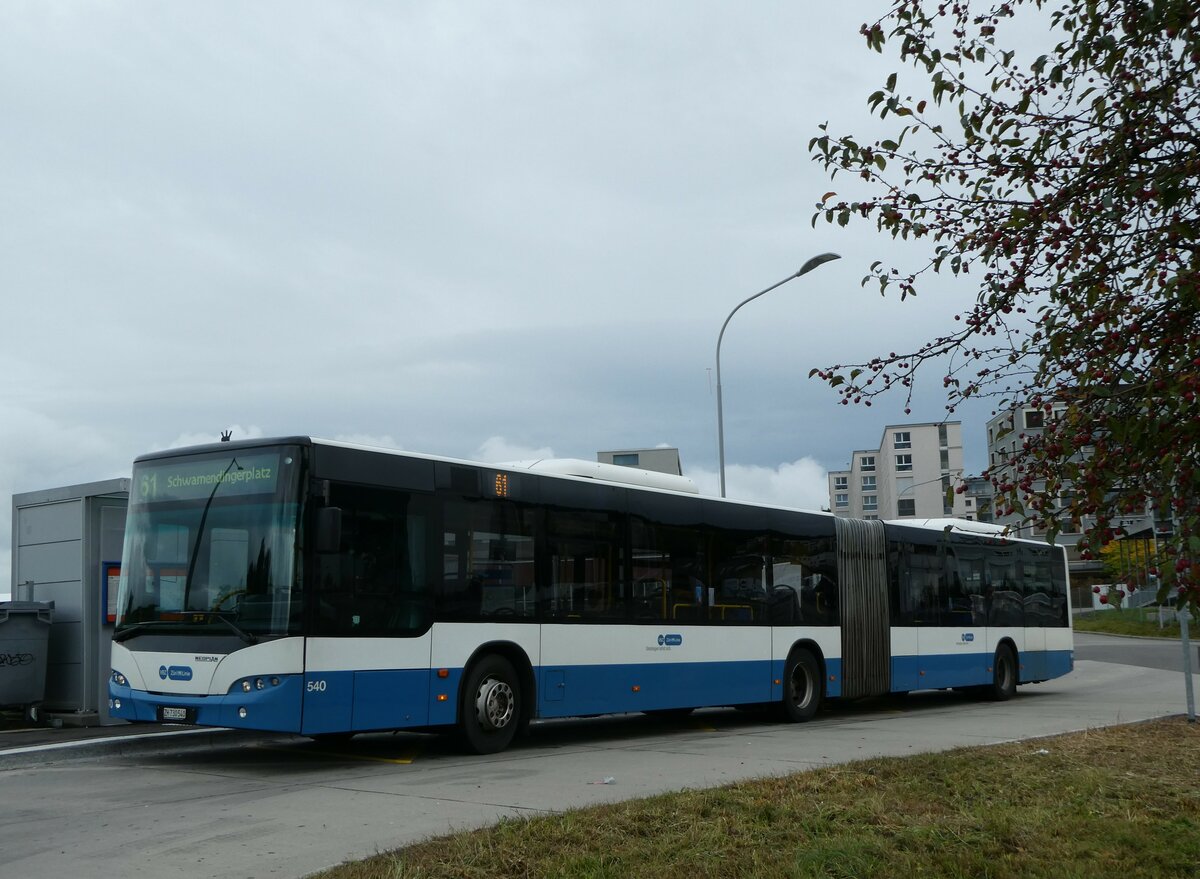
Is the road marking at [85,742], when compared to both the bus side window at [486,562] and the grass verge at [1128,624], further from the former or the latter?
the grass verge at [1128,624]

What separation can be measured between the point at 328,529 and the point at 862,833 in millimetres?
5365

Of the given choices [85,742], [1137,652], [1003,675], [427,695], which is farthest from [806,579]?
[1137,652]

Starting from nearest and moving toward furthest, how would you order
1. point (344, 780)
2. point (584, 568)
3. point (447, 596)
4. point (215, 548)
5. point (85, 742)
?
point (344, 780)
point (215, 548)
point (447, 596)
point (85, 742)
point (584, 568)

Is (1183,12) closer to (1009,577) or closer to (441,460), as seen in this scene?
(441,460)

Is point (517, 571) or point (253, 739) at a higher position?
point (517, 571)

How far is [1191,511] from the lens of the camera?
550 cm

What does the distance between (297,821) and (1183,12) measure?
272 inches

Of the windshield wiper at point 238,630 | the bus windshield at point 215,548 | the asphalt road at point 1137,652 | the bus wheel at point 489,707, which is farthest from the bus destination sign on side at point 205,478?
the asphalt road at point 1137,652

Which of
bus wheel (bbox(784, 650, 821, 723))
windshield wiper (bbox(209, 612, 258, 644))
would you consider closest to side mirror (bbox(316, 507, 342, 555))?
windshield wiper (bbox(209, 612, 258, 644))

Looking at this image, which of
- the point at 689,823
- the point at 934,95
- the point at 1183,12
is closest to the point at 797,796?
the point at 689,823

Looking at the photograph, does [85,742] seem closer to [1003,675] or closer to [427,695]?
[427,695]

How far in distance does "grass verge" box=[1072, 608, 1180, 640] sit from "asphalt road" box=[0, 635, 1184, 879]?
141 feet

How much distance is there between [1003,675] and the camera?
73.8 ft

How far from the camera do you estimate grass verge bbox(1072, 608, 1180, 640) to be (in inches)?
2259
